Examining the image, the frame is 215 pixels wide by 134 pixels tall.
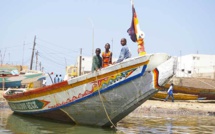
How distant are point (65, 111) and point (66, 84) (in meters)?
1.01

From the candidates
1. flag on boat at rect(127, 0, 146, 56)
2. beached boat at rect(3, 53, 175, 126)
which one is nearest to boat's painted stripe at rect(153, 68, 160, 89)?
beached boat at rect(3, 53, 175, 126)

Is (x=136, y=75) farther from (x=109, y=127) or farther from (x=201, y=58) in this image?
(x=201, y=58)

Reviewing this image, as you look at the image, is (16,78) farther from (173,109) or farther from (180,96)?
(173,109)

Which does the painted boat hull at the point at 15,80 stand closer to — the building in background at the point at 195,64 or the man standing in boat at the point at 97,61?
the building in background at the point at 195,64

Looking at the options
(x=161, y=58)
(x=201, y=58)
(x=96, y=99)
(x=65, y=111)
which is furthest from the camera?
(x=201, y=58)

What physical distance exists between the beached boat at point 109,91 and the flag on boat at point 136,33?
749 millimetres

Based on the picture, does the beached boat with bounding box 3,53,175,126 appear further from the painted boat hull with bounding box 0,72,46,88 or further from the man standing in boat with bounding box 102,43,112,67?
the painted boat hull with bounding box 0,72,46,88

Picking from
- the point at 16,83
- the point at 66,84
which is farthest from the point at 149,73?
the point at 16,83

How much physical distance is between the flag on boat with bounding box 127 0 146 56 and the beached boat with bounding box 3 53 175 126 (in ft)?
2.46

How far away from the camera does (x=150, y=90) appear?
8703mm

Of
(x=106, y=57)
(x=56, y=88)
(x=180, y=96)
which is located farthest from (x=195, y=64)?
(x=56, y=88)

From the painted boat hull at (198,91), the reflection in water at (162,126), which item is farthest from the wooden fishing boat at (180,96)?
the reflection in water at (162,126)

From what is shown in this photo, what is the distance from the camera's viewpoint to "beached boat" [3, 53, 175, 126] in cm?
845

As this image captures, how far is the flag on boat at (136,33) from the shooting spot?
30.0 ft
